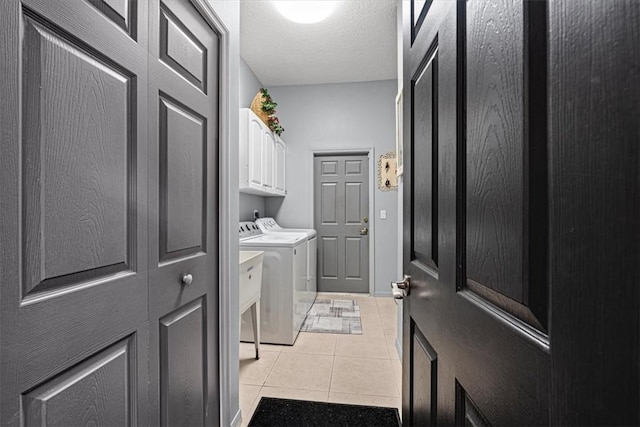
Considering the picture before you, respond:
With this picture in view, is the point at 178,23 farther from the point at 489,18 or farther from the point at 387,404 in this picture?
the point at 387,404

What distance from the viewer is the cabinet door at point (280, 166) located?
3.91 metres

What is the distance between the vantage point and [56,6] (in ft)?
2.13

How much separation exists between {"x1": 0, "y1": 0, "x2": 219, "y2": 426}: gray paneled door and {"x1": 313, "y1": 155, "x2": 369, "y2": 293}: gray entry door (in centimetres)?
323

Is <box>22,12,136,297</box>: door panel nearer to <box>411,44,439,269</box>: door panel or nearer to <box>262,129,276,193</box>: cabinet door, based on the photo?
<box>411,44,439,269</box>: door panel

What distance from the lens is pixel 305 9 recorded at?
2.65 metres

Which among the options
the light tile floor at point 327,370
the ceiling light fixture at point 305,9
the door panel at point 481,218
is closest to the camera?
the door panel at point 481,218

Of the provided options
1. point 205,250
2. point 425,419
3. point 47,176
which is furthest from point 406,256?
point 47,176

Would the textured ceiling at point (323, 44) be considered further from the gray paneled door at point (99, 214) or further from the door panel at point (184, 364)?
the door panel at point (184, 364)

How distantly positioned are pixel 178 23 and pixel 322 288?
3.81 m

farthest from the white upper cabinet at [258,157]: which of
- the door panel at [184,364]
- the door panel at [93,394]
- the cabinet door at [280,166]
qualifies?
Result: the door panel at [93,394]

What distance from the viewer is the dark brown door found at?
255 mm

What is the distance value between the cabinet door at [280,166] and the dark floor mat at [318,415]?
2.57 metres

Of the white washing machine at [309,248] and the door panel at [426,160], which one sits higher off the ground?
the door panel at [426,160]

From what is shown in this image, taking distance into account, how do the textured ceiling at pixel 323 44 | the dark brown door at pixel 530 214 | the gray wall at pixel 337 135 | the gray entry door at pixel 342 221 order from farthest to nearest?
the gray entry door at pixel 342 221 < the gray wall at pixel 337 135 < the textured ceiling at pixel 323 44 < the dark brown door at pixel 530 214
